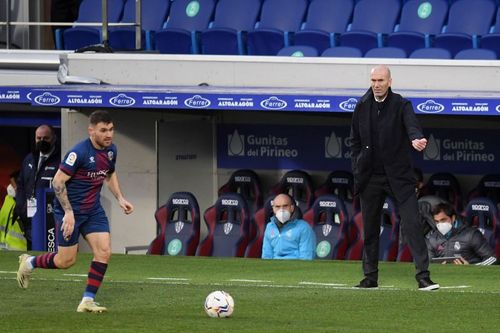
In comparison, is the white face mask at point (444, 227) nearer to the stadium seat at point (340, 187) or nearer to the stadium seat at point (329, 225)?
the stadium seat at point (329, 225)

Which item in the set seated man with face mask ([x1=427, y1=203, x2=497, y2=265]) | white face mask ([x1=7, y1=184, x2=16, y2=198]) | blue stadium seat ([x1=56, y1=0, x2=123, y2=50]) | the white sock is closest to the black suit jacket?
the white sock

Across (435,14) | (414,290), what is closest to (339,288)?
(414,290)

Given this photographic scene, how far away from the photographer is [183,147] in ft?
61.4

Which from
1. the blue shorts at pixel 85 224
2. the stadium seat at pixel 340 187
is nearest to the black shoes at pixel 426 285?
the blue shorts at pixel 85 224

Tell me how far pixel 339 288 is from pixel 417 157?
19.0ft

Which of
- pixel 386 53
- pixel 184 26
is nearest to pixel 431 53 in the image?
pixel 386 53

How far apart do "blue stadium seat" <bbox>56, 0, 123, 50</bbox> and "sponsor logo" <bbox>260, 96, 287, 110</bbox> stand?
4293 mm

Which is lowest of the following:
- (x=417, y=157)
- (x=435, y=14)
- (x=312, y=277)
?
(x=312, y=277)

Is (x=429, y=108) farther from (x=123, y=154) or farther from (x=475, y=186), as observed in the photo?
(x=123, y=154)

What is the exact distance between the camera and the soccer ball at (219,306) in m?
10.0

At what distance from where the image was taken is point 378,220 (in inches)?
465

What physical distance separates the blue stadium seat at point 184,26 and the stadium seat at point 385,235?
3.51m

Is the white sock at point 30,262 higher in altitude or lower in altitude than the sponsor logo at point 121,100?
lower

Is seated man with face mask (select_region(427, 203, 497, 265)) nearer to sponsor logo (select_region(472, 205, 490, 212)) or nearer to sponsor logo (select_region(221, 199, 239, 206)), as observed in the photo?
sponsor logo (select_region(472, 205, 490, 212))
